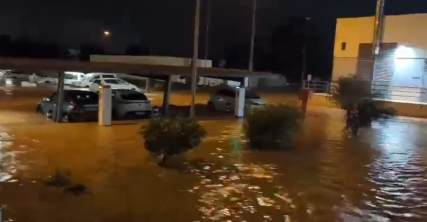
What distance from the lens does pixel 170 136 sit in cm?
1554

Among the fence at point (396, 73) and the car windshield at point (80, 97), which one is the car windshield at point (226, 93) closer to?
the fence at point (396, 73)

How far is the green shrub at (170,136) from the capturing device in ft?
51.1

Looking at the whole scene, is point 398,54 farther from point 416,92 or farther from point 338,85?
point 338,85

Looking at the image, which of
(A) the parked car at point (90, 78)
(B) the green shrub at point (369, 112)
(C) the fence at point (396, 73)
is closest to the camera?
(B) the green shrub at point (369, 112)

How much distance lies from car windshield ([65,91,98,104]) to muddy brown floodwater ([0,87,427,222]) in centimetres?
425

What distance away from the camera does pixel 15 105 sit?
3456cm


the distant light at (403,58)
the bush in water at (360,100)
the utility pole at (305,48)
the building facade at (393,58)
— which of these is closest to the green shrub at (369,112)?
the bush in water at (360,100)

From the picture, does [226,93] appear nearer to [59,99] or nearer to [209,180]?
[59,99]

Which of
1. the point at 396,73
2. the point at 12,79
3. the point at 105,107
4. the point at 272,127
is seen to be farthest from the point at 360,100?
the point at 12,79

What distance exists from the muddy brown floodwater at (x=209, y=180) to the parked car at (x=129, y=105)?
4896mm

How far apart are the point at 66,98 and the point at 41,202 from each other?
16372 mm

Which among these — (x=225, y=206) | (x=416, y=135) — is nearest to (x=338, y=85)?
(x=416, y=135)

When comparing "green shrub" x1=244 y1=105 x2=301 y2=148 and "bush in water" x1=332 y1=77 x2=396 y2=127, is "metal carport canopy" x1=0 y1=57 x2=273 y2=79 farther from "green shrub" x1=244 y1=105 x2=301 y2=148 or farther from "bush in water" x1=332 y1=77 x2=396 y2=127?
"green shrub" x1=244 y1=105 x2=301 y2=148

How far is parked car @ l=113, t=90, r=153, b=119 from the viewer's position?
1101 inches
